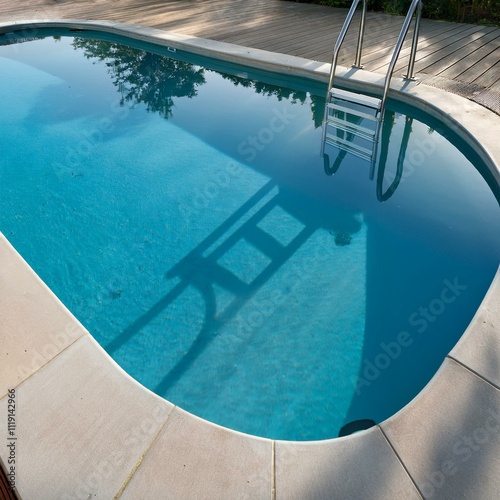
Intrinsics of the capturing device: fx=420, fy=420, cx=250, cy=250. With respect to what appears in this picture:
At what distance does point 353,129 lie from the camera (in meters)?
4.66

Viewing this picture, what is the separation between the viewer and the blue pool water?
7.68 feet

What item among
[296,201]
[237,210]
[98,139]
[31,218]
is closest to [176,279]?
[237,210]

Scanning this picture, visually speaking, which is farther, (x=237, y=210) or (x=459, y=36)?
(x=459, y=36)

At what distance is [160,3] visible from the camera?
9.55 meters

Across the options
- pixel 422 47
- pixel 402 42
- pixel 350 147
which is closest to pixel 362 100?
pixel 350 147

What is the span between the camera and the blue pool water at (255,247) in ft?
7.68

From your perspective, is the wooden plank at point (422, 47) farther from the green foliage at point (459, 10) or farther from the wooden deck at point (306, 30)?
the green foliage at point (459, 10)

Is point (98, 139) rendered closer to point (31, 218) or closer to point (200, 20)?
point (31, 218)

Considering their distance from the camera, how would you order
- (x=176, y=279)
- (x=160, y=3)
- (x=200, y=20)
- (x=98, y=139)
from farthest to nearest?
(x=160, y=3) → (x=200, y=20) → (x=98, y=139) → (x=176, y=279)

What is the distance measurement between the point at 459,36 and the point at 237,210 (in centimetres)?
514

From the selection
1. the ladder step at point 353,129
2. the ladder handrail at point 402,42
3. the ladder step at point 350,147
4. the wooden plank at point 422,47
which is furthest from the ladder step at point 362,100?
the wooden plank at point 422,47

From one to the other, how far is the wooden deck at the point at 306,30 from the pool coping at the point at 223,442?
12.1 ft

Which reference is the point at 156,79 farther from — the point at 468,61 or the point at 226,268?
the point at 226,268

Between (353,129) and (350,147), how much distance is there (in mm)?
342
